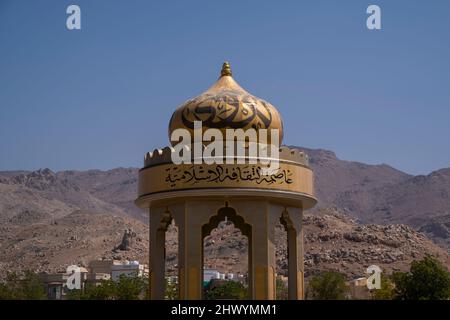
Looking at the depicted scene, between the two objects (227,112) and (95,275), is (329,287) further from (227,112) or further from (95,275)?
(95,275)

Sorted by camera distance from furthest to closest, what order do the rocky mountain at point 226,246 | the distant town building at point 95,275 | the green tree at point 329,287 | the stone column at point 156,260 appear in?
the rocky mountain at point 226,246, the distant town building at point 95,275, the green tree at point 329,287, the stone column at point 156,260

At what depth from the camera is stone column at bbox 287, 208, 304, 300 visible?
2550 cm

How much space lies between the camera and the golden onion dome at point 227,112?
80.3 feet

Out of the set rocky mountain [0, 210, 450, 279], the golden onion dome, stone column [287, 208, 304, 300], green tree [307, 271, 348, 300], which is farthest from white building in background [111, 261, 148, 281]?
the golden onion dome

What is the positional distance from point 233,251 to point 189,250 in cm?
12044

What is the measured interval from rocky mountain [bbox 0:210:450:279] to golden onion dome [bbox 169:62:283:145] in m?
93.4

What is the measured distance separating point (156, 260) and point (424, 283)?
2418 centimetres

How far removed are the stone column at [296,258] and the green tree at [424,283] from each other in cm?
1717

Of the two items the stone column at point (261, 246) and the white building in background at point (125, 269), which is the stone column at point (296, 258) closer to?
the stone column at point (261, 246)

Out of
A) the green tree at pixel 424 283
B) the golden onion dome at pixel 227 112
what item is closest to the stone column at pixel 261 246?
the golden onion dome at pixel 227 112

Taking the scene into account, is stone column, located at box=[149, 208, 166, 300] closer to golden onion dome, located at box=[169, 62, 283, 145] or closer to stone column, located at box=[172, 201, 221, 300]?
stone column, located at box=[172, 201, 221, 300]
